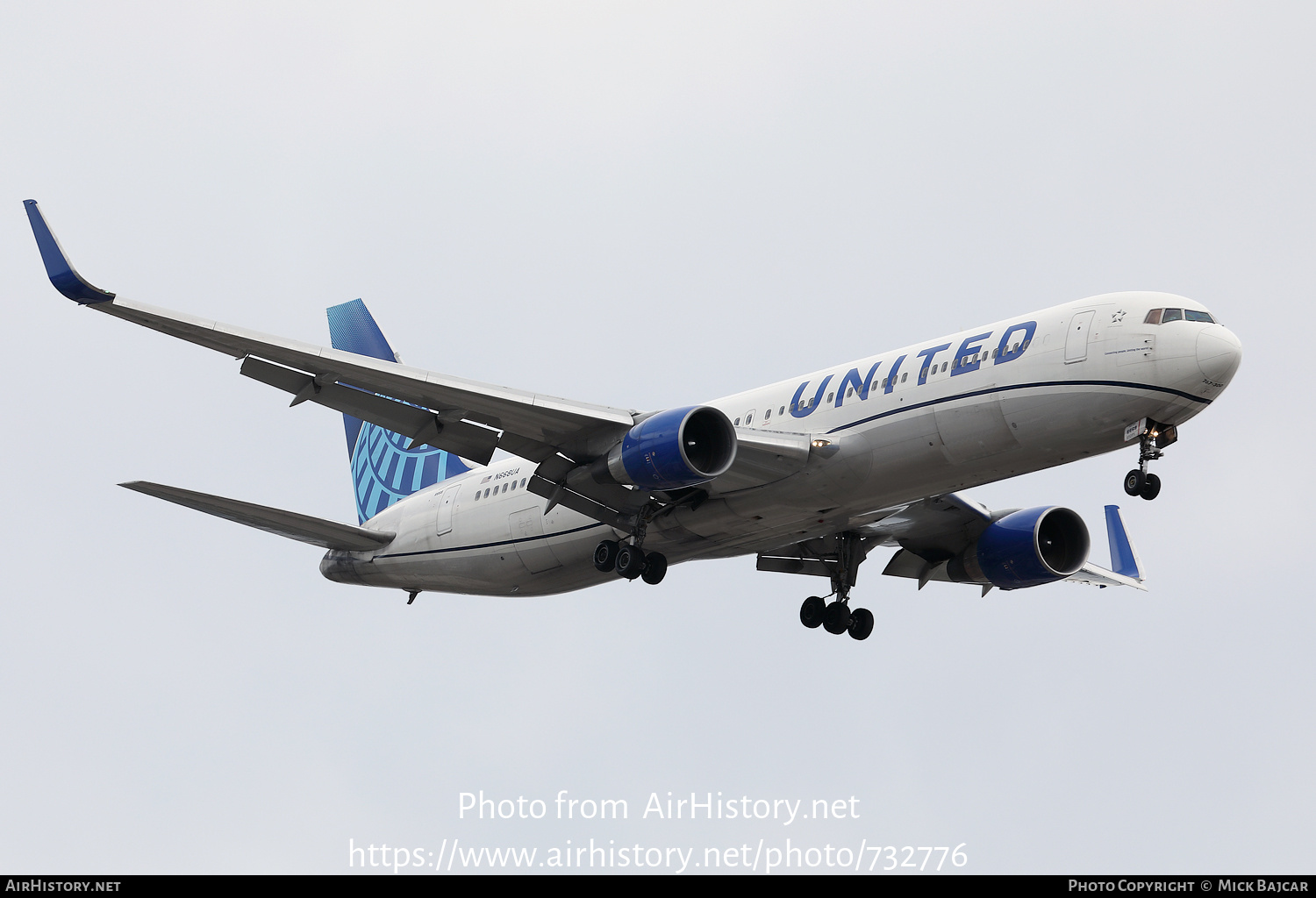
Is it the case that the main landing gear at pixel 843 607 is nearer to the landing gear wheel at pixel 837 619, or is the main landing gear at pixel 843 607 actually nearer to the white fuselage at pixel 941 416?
the landing gear wheel at pixel 837 619

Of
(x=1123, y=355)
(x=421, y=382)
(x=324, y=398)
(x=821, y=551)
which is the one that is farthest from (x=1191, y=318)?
(x=324, y=398)

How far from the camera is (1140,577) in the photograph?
34531mm

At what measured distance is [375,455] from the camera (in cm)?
3681

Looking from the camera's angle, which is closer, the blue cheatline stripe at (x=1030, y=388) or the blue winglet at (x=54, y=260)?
the blue winglet at (x=54, y=260)

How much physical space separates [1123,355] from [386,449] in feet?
63.2

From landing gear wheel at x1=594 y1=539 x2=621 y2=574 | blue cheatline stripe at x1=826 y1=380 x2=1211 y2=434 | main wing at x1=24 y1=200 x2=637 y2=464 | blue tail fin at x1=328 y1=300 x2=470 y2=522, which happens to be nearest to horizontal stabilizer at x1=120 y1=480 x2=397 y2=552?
blue tail fin at x1=328 y1=300 x2=470 y2=522

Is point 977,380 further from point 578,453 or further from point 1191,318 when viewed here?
point 578,453

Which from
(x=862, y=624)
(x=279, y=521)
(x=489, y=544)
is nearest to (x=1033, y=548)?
(x=862, y=624)

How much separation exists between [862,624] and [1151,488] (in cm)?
934

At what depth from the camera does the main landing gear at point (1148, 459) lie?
23.8 meters

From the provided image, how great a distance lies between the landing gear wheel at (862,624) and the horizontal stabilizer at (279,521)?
10285mm

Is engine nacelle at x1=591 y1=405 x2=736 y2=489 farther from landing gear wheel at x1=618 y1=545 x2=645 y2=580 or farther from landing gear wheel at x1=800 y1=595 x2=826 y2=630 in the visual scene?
landing gear wheel at x1=800 y1=595 x2=826 y2=630

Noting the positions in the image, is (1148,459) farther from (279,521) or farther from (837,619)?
(279,521)

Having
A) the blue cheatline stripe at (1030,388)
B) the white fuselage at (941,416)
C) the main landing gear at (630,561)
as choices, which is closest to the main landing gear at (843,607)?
the white fuselage at (941,416)
